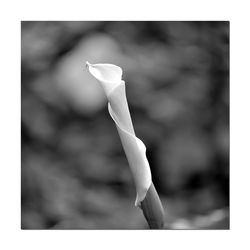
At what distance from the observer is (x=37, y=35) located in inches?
42.9

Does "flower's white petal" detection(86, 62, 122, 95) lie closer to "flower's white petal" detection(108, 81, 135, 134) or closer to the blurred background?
"flower's white petal" detection(108, 81, 135, 134)

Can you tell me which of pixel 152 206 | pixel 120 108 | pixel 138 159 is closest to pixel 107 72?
pixel 120 108

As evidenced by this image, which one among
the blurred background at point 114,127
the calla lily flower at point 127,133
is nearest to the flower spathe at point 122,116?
the calla lily flower at point 127,133

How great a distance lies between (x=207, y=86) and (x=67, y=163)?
0.41 meters

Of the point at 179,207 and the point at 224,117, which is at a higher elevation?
the point at 224,117

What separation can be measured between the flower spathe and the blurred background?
14 centimetres

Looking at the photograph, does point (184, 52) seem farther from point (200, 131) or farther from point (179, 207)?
point (179, 207)

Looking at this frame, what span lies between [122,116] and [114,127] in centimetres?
20

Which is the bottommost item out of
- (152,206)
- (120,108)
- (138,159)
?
(152,206)

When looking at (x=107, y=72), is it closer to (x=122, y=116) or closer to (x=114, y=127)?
(x=122, y=116)

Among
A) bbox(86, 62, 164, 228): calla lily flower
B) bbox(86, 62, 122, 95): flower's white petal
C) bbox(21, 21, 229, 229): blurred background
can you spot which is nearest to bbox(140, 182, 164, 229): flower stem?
bbox(86, 62, 164, 228): calla lily flower

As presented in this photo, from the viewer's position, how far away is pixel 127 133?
875 millimetres

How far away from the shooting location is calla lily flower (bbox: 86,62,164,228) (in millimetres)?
877
